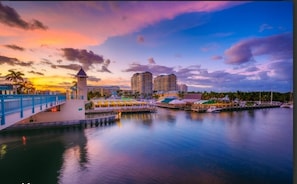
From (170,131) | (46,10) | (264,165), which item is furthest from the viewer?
(170,131)

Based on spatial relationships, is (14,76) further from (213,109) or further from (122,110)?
(213,109)

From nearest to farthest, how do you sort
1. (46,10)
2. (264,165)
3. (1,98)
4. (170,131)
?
(1,98), (46,10), (264,165), (170,131)

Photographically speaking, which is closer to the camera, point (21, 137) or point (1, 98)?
point (1, 98)

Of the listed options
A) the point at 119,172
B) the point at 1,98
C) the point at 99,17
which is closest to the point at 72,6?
the point at 99,17

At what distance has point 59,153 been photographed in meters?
7.45

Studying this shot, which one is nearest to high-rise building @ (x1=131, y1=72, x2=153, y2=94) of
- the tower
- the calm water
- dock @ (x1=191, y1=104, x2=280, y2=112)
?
dock @ (x1=191, y1=104, x2=280, y2=112)

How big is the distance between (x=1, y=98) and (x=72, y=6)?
10.1ft

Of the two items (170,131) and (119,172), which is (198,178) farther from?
(170,131)

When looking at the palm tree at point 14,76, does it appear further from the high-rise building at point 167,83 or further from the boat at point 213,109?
the high-rise building at point 167,83

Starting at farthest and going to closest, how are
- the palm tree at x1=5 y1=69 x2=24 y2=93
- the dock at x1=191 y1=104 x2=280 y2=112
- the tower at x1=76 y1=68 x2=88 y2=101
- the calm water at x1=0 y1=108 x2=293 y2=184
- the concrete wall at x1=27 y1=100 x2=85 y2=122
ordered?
the dock at x1=191 y1=104 x2=280 y2=112, the palm tree at x1=5 y1=69 x2=24 y2=93, the tower at x1=76 y1=68 x2=88 y2=101, the concrete wall at x1=27 y1=100 x2=85 y2=122, the calm water at x1=0 y1=108 x2=293 y2=184

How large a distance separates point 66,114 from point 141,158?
7.69m

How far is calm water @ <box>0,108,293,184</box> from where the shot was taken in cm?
533

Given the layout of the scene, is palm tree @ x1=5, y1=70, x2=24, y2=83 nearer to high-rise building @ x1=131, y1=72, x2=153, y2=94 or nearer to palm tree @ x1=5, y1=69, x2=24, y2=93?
palm tree @ x1=5, y1=69, x2=24, y2=93

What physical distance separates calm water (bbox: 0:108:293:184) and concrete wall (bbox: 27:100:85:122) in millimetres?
1249
